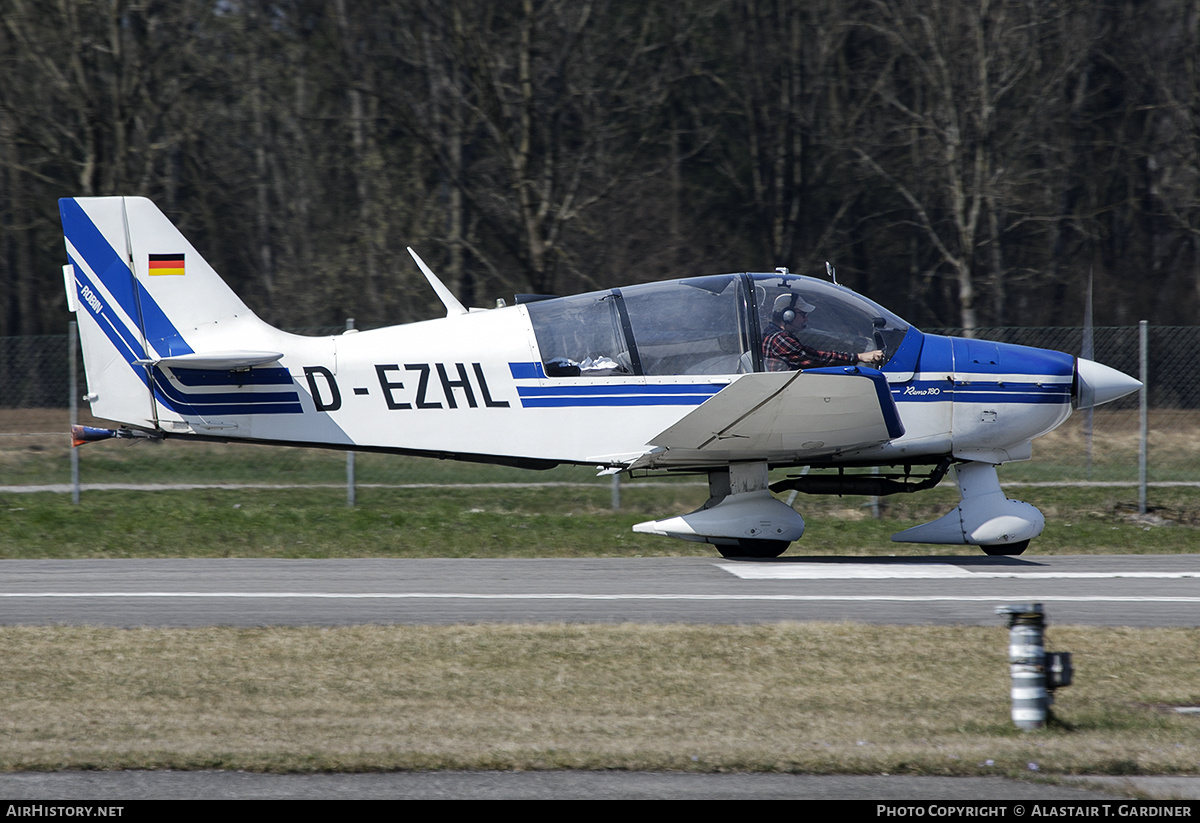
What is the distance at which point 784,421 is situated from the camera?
9.41 m

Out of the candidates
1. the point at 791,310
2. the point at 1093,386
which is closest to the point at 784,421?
the point at 791,310

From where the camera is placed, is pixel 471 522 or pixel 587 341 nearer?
pixel 587 341

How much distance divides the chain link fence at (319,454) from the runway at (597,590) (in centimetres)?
423

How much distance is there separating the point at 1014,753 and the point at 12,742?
4370 mm

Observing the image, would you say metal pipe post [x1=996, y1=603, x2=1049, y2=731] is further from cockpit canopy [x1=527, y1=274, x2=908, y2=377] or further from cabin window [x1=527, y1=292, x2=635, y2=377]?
cabin window [x1=527, y1=292, x2=635, y2=377]

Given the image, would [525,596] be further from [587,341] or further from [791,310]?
[791,310]

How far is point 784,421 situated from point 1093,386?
298 centimetres

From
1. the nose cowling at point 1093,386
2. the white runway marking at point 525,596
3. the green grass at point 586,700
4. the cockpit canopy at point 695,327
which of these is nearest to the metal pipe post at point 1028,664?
the green grass at point 586,700

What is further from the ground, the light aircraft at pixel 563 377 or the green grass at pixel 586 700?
the light aircraft at pixel 563 377

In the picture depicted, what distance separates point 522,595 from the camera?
337 inches

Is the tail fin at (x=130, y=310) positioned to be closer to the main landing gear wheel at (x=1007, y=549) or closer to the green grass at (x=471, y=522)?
the green grass at (x=471, y=522)

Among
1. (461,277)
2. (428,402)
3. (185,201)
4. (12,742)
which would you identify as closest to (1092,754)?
(12,742)

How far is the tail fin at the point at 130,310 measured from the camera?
32.5 feet
